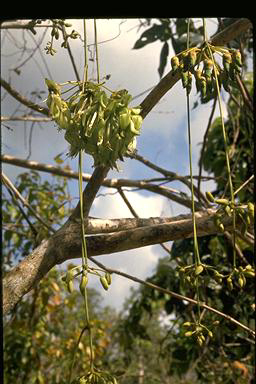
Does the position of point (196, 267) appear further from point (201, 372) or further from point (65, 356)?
point (65, 356)

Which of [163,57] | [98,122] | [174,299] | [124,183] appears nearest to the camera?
[98,122]

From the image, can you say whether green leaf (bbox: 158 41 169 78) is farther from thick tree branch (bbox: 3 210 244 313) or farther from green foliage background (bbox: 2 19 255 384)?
thick tree branch (bbox: 3 210 244 313)

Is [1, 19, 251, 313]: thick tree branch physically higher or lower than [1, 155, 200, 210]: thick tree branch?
lower

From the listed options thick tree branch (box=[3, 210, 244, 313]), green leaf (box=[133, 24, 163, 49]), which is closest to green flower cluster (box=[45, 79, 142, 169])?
thick tree branch (box=[3, 210, 244, 313])

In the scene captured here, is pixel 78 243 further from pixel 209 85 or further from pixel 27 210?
pixel 27 210

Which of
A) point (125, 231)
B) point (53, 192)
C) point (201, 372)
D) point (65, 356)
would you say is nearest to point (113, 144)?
point (125, 231)

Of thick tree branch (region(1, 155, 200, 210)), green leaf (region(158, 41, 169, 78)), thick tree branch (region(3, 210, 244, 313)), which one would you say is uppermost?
green leaf (region(158, 41, 169, 78))

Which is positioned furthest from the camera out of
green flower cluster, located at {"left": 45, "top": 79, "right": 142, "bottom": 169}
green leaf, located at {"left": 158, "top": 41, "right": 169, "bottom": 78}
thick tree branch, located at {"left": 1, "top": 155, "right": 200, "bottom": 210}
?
green leaf, located at {"left": 158, "top": 41, "right": 169, "bottom": 78}

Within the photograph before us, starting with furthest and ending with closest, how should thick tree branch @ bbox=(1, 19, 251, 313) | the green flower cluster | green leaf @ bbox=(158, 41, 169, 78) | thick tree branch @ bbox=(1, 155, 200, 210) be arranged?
green leaf @ bbox=(158, 41, 169, 78)
thick tree branch @ bbox=(1, 155, 200, 210)
thick tree branch @ bbox=(1, 19, 251, 313)
the green flower cluster

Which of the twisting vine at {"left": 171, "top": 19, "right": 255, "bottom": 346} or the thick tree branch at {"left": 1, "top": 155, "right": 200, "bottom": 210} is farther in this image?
the thick tree branch at {"left": 1, "top": 155, "right": 200, "bottom": 210}

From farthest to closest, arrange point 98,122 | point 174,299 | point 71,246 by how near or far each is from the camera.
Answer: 1. point 174,299
2. point 71,246
3. point 98,122

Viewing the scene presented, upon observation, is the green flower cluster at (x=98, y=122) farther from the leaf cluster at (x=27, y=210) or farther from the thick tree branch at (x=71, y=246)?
the leaf cluster at (x=27, y=210)

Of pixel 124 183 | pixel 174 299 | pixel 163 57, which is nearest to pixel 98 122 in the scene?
pixel 124 183

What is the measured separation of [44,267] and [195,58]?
1.25ft
